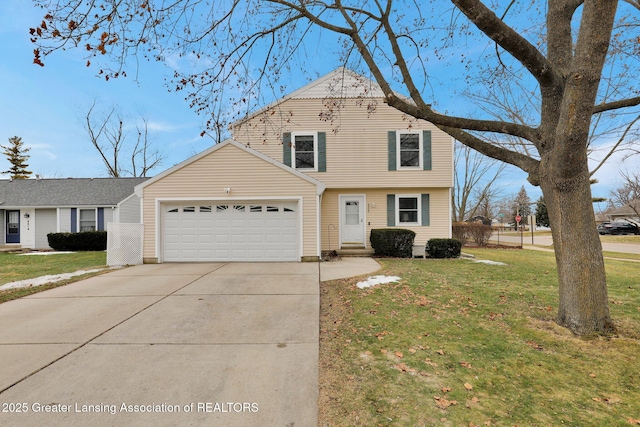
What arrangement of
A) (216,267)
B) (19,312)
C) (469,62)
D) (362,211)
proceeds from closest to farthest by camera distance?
(19,312) → (469,62) → (216,267) → (362,211)

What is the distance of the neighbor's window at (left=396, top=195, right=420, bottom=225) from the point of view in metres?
12.6

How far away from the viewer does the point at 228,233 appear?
10.2m

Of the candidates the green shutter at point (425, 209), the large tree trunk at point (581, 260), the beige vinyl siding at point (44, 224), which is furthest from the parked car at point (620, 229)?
the beige vinyl siding at point (44, 224)

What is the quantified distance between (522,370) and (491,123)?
317cm

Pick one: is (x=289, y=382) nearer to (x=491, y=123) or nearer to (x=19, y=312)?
(x=491, y=123)

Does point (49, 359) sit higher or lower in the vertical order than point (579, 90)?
lower

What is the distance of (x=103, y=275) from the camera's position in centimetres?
795

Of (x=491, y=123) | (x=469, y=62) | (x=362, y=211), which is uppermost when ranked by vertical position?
(x=469, y=62)

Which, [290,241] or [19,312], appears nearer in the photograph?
[19,312]

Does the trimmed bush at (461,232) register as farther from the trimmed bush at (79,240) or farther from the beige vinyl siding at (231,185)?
the trimmed bush at (79,240)

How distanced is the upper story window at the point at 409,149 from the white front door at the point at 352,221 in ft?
7.46

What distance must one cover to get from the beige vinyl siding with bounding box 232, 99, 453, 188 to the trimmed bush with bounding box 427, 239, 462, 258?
7.70 ft

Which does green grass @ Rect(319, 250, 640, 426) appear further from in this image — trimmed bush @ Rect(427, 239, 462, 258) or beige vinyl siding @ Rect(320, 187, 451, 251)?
beige vinyl siding @ Rect(320, 187, 451, 251)

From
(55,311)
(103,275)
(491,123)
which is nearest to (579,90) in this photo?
(491,123)
